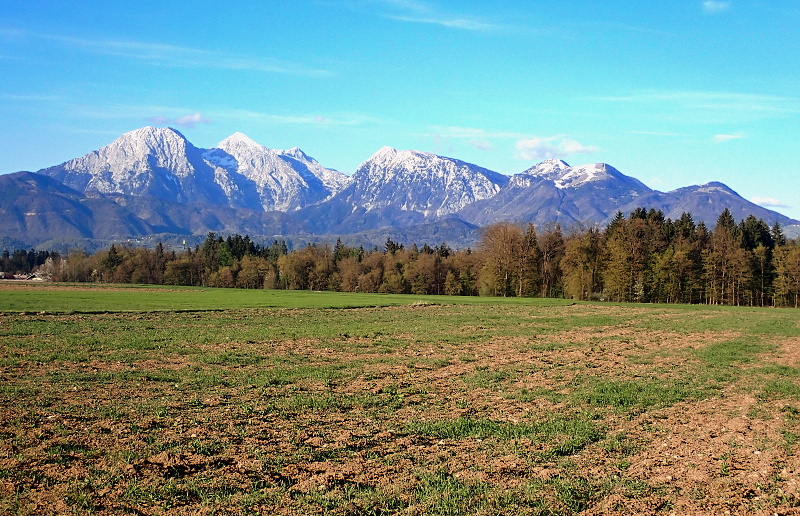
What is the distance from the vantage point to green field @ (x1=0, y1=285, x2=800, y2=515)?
10.2 m

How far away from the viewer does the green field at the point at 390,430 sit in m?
10.2

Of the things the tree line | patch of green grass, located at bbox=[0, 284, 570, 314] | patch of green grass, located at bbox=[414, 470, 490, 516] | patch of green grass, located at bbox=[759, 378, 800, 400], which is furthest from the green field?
the tree line

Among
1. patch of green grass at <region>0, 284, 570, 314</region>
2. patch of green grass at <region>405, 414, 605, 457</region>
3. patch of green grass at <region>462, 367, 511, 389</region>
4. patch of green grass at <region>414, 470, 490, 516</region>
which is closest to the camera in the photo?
patch of green grass at <region>414, 470, 490, 516</region>

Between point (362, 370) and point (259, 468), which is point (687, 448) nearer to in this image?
point (259, 468)

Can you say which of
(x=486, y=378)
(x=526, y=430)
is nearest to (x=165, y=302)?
(x=486, y=378)

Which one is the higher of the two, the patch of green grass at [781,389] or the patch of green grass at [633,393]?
the patch of green grass at [633,393]

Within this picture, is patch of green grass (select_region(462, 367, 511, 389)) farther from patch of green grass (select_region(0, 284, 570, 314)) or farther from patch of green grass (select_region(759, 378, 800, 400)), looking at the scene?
patch of green grass (select_region(0, 284, 570, 314))

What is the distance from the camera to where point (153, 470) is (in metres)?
11.2

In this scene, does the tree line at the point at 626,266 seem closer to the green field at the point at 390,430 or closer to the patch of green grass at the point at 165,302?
the patch of green grass at the point at 165,302

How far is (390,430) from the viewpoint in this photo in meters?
14.5

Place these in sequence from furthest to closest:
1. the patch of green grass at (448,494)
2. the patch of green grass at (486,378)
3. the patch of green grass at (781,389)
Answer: the patch of green grass at (486,378), the patch of green grass at (781,389), the patch of green grass at (448,494)

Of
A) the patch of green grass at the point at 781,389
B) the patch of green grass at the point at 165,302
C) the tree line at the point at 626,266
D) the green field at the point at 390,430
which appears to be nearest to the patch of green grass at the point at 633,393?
the green field at the point at 390,430

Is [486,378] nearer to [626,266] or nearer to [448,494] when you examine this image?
[448,494]

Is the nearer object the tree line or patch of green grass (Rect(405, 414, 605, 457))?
patch of green grass (Rect(405, 414, 605, 457))
